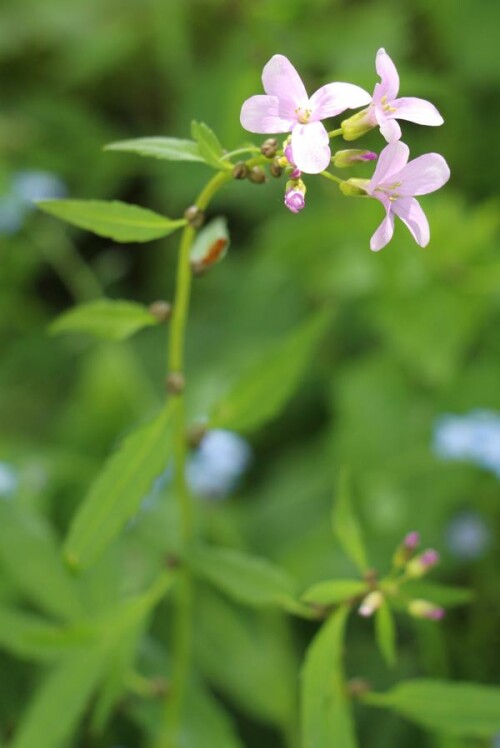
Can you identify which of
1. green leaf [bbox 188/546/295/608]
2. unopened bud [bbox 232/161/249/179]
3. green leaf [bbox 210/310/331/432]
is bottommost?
green leaf [bbox 188/546/295/608]

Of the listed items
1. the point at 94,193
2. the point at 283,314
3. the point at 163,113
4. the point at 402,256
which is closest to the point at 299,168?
the point at 402,256

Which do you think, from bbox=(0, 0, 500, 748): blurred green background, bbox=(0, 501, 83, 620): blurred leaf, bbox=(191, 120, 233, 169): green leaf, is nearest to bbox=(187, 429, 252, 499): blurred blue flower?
bbox=(0, 0, 500, 748): blurred green background

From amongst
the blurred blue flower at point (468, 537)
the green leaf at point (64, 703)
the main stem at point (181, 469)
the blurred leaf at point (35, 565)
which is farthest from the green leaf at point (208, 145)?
the blurred blue flower at point (468, 537)

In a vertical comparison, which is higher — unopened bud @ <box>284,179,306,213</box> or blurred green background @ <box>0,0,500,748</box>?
unopened bud @ <box>284,179,306,213</box>

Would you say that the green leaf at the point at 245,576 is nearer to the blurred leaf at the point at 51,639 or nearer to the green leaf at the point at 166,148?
the blurred leaf at the point at 51,639

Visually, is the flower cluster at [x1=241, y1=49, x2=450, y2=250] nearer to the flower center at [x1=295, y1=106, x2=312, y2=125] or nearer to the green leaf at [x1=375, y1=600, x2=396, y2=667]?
the flower center at [x1=295, y1=106, x2=312, y2=125]

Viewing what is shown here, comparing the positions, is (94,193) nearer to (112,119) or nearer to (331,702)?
(112,119)
